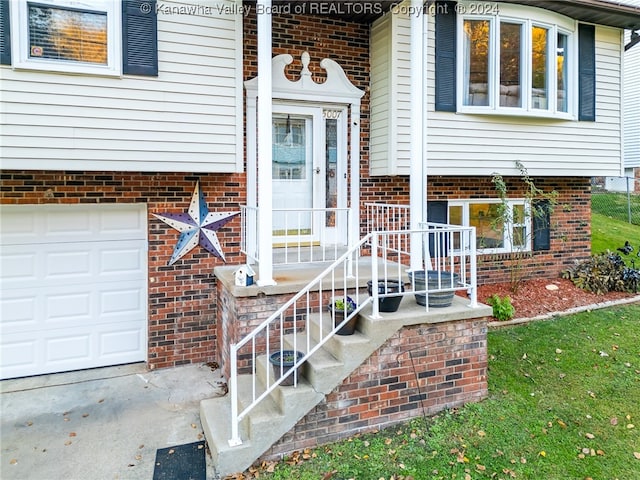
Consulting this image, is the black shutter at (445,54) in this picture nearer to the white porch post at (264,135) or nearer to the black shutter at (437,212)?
the black shutter at (437,212)

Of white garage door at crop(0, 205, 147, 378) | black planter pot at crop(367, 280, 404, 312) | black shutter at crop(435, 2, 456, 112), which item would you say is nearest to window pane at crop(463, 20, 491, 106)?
black shutter at crop(435, 2, 456, 112)

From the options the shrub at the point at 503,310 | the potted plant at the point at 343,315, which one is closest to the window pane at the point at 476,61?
the shrub at the point at 503,310

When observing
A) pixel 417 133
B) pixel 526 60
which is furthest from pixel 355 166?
pixel 526 60

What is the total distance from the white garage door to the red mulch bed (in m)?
4.84

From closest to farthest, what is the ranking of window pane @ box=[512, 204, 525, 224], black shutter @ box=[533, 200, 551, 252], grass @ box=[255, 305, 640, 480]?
grass @ box=[255, 305, 640, 480], window pane @ box=[512, 204, 525, 224], black shutter @ box=[533, 200, 551, 252]

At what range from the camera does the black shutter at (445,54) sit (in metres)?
6.02

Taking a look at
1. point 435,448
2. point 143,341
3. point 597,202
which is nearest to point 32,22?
point 143,341

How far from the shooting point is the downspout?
4289mm

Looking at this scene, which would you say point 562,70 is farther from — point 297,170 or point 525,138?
point 297,170

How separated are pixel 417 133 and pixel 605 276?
4.44 metres

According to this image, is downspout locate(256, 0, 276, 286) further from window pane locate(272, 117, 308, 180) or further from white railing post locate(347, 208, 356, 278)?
window pane locate(272, 117, 308, 180)

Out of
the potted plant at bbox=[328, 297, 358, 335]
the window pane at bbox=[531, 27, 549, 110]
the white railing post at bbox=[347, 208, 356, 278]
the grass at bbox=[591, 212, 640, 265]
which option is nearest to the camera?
the potted plant at bbox=[328, 297, 358, 335]

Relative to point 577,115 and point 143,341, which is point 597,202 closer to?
point 577,115

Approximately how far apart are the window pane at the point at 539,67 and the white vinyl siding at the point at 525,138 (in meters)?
0.31
